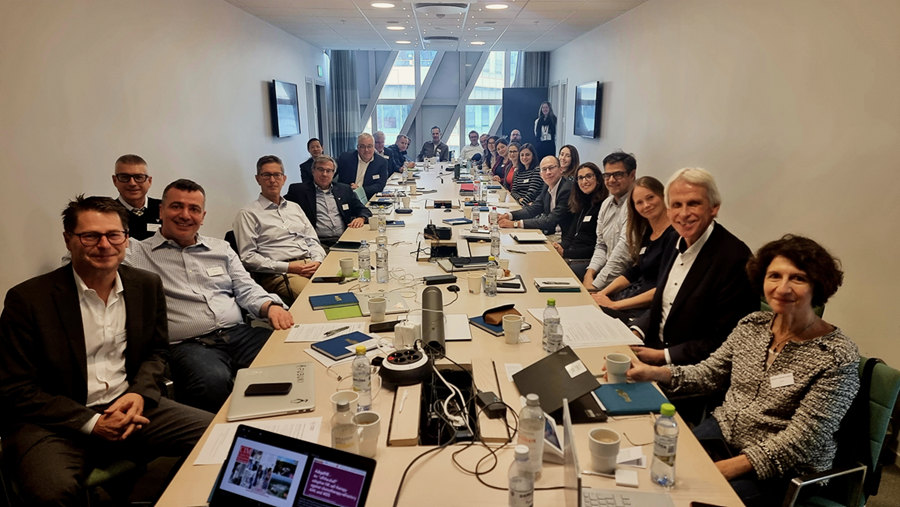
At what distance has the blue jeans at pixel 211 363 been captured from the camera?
235 centimetres

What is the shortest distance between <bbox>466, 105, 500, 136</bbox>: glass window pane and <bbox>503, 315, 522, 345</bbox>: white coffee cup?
1167cm

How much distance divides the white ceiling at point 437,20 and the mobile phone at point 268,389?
4957mm

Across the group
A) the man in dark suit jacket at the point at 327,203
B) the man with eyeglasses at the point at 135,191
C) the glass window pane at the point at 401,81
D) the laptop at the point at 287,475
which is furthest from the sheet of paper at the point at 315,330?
the glass window pane at the point at 401,81

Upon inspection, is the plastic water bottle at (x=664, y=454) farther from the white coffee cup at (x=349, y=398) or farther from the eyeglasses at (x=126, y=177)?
the eyeglasses at (x=126, y=177)

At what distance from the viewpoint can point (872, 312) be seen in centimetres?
279

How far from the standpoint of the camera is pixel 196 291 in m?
2.67

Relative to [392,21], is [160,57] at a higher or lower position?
lower

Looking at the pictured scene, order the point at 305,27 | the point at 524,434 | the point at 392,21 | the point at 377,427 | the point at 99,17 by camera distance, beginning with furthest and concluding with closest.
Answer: the point at 305,27
the point at 392,21
the point at 99,17
the point at 377,427
the point at 524,434

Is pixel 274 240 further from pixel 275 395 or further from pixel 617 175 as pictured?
pixel 617 175

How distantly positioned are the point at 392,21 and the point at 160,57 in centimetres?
340

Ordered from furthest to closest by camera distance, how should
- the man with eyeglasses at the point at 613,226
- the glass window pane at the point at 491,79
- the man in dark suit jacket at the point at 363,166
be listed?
the glass window pane at the point at 491,79
the man in dark suit jacket at the point at 363,166
the man with eyeglasses at the point at 613,226

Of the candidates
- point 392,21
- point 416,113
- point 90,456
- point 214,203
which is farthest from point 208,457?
point 416,113

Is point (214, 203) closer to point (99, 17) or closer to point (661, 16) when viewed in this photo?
point (99, 17)

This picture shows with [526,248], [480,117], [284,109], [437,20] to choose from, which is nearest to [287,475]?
[526,248]
